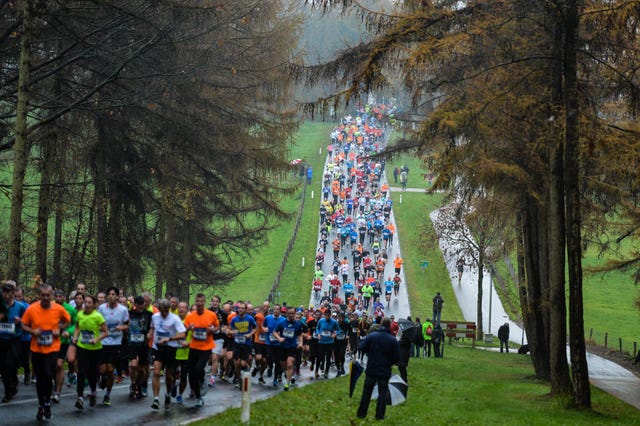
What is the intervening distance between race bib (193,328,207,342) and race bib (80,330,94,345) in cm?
171

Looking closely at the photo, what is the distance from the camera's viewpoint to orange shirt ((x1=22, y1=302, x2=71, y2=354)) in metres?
12.3

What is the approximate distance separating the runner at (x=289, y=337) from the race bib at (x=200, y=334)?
15.0ft

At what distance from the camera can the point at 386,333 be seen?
526 inches

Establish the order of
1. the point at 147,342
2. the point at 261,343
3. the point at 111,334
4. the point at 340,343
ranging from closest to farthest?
the point at 111,334, the point at 147,342, the point at 261,343, the point at 340,343

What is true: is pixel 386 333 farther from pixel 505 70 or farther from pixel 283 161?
pixel 283 161

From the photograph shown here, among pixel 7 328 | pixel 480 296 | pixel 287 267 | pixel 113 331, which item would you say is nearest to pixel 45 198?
pixel 113 331

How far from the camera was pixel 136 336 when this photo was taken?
48.6ft

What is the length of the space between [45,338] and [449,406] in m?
7.14

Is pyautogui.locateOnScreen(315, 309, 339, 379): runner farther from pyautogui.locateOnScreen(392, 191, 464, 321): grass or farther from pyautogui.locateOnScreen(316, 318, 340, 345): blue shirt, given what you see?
pyautogui.locateOnScreen(392, 191, 464, 321): grass

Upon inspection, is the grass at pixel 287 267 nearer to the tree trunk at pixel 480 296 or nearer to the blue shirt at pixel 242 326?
the tree trunk at pixel 480 296

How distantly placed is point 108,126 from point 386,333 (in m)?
12.4

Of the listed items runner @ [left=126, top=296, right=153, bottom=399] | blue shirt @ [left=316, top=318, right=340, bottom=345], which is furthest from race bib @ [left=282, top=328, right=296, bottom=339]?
runner @ [left=126, top=296, right=153, bottom=399]

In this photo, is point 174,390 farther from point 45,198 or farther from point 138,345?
point 45,198

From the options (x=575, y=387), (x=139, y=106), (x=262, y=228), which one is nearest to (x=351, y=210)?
(x=262, y=228)
